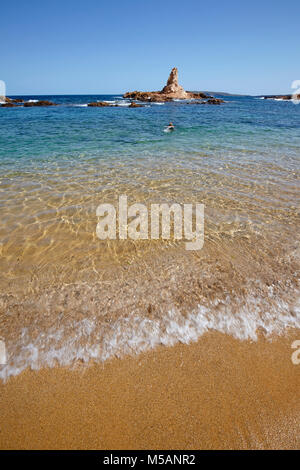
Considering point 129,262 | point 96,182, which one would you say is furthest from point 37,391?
point 96,182

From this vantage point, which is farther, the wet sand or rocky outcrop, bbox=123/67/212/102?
rocky outcrop, bbox=123/67/212/102

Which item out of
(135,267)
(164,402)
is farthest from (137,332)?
(135,267)

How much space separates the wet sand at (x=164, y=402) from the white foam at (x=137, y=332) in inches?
4.4

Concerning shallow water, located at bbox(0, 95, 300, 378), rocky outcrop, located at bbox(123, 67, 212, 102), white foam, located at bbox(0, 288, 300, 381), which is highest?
rocky outcrop, located at bbox(123, 67, 212, 102)

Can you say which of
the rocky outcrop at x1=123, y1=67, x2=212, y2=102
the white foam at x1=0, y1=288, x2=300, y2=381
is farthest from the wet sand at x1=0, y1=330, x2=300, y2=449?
the rocky outcrop at x1=123, y1=67, x2=212, y2=102

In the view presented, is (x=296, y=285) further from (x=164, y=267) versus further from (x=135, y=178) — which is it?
(x=135, y=178)

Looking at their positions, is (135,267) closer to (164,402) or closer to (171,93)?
(164,402)

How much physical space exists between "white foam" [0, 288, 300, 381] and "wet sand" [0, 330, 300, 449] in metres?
0.11

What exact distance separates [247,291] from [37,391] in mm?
2676

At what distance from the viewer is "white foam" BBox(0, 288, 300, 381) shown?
2.33m

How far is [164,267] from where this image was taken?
3.48m

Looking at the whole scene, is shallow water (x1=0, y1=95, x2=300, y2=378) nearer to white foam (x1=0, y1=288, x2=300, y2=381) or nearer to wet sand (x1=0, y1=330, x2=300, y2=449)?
white foam (x1=0, y1=288, x2=300, y2=381)

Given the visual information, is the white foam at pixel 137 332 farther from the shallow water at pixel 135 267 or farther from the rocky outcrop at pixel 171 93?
the rocky outcrop at pixel 171 93

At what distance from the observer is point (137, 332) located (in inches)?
101
